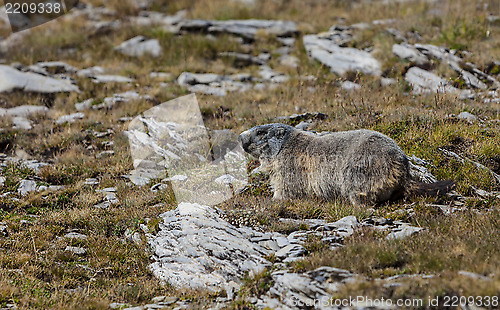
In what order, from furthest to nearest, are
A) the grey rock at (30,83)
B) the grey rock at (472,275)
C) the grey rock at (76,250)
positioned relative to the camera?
the grey rock at (30,83), the grey rock at (76,250), the grey rock at (472,275)

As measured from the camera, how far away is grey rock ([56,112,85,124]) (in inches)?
547

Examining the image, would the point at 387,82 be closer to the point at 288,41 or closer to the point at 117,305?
the point at 288,41

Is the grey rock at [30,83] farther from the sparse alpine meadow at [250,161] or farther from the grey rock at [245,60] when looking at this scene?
the grey rock at [245,60]

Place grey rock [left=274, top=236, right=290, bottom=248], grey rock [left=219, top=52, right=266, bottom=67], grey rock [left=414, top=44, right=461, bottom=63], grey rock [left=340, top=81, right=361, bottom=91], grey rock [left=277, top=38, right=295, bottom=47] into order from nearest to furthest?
grey rock [left=274, top=236, right=290, bottom=248], grey rock [left=340, top=81, right=361, bottom=91], grey rock [left=414, top=44, right=461, bottom=63], grey rock [left=219, top=52, right=266, bottom=67], grey rock [left=277, top=38, right=295, bottom=47]

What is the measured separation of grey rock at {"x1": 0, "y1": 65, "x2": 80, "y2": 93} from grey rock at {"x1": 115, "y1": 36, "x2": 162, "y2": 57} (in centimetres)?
404

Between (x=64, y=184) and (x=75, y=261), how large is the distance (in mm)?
4098

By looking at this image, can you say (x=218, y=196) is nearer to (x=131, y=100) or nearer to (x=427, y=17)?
(x=131, y=100)

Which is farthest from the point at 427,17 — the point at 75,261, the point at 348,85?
the point at 75,261

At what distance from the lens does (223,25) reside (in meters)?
21.0

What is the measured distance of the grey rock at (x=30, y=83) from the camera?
1555 centimetres

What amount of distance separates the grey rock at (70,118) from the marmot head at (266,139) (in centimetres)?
784

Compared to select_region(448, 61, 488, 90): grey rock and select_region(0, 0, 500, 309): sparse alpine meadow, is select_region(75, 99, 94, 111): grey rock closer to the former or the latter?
select_region(0, 0, 500, 309): sparse alpine meadow

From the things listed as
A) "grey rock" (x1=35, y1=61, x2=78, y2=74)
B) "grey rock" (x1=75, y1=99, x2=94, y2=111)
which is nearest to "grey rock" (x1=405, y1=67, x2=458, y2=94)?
"grey rock" (x1=75, y1=99, x2=94, y2=111)

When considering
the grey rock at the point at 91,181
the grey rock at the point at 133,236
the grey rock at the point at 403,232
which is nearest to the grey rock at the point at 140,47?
the grey rock at the point at 91,181
